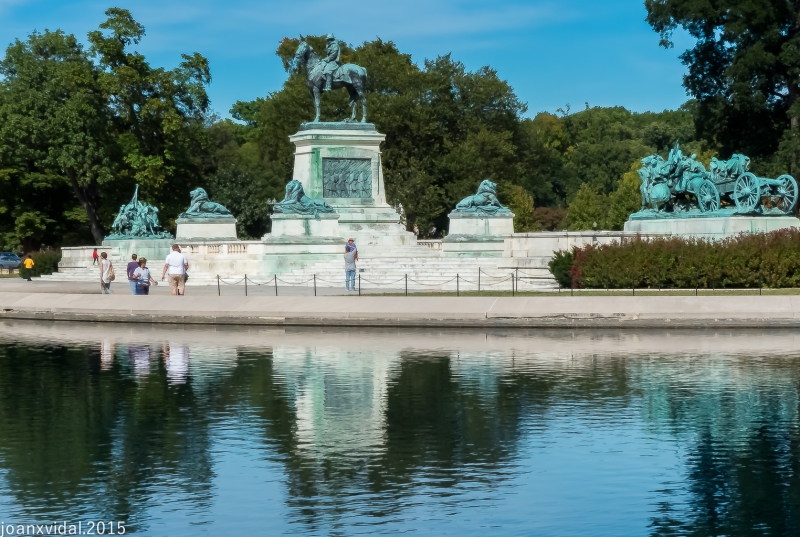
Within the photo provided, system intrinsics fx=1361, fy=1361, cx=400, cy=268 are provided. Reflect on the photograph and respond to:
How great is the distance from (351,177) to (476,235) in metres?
7.50

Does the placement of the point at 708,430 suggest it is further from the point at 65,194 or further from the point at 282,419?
the point at 65,194

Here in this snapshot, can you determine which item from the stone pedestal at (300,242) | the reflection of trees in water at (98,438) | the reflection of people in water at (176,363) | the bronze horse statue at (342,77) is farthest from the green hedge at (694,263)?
the bronze horse statue at (342,77)

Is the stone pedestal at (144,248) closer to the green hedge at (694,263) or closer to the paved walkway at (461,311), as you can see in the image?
the paved walkway at (461,311)

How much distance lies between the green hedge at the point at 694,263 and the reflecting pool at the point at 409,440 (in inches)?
462

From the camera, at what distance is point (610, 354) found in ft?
73.4

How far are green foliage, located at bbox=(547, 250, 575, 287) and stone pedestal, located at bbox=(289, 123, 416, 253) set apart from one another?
1423 cm

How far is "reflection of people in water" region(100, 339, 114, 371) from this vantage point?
21594 mm

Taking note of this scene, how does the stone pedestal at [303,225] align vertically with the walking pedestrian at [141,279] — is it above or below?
above

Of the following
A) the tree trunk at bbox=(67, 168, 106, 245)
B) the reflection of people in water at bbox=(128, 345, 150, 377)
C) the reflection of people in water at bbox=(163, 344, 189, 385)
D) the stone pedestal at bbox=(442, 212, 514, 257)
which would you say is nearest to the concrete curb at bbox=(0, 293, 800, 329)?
the reflection of people in water at bbox=(163, 344, 189, 385)

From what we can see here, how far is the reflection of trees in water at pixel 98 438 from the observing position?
1160 cm

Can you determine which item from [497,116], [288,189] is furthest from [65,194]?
[288,189]

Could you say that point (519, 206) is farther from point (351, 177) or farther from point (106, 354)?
point (106, 354)

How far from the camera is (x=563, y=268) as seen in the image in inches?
1473

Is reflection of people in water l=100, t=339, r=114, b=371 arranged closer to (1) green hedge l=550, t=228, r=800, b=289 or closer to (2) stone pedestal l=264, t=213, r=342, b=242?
(1) green hedge l=550, t=228, r=800, b=289
